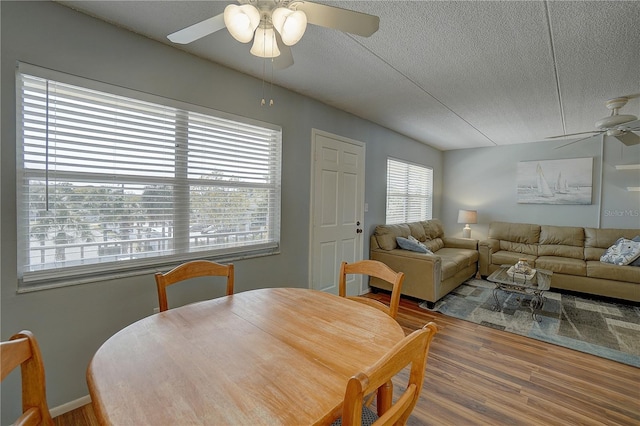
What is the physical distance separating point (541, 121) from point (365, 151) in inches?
92.6

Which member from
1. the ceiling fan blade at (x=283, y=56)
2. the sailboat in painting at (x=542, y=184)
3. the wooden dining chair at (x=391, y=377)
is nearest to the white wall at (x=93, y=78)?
the ceiling fan blade at (x=283, y=56)

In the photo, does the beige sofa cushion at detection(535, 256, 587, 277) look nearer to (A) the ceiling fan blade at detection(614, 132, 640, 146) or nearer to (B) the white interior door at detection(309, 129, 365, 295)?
(A) the ceiling fan blade at detection(614, 132, 640, 146)

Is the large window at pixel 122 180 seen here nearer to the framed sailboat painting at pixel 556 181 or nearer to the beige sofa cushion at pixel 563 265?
the beige sofa cushion at pixel 563 265

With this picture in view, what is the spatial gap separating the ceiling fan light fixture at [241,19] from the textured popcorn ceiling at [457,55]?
0.67 meters

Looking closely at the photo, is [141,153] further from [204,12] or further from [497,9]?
[497,9]

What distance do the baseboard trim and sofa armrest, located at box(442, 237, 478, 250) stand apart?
511 centimetres

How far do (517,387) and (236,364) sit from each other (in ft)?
7.00

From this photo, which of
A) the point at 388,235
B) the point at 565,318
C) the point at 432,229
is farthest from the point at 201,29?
the point at 432,229

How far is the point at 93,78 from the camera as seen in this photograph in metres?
1.77

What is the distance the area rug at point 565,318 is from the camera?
2609 mm

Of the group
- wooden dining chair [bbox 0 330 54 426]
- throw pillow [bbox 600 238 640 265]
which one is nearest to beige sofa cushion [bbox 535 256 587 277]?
throw pillow [bbox 600 238 640 265]

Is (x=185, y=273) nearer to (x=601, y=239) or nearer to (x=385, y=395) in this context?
(x=385, y=395)

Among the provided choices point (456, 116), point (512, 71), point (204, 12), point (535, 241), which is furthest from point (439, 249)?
point (204, 12)

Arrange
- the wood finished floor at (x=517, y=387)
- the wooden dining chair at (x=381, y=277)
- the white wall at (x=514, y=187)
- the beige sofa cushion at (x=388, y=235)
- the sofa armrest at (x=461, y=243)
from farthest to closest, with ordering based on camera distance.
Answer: the sofa armrest at (x=461, y=243)
the white wall at (x=514, y=187)
the beige sofa cushion at (x=388, y=235)
the wood finished floor at (x=517, y=387)
the wooden dining chair at (x=381, y=277)
